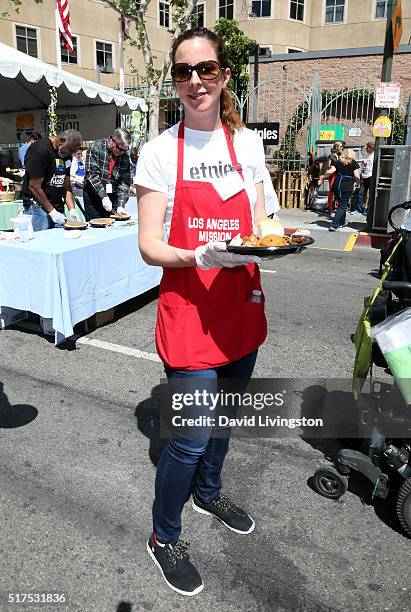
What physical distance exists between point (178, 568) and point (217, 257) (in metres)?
1.29

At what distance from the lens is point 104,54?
104ft

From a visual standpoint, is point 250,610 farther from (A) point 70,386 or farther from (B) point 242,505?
(A) point 70,386

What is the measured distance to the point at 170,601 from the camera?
201 centimetres

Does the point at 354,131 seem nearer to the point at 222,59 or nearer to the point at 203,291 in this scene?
the point at 222,59

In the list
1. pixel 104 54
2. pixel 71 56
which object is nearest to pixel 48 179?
pixel 71 56

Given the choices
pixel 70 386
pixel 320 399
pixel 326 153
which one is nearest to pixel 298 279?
pixel 320 399

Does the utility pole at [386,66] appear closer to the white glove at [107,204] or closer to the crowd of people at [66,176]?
the crowd of people at [66,176]

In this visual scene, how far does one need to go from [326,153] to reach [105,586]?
48.2ft

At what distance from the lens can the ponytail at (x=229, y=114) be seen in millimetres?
1936

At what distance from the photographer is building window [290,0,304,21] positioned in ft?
104

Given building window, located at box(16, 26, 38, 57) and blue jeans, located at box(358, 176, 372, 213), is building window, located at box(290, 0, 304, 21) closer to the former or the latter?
building window, located at box(16, 26, 38, 57)

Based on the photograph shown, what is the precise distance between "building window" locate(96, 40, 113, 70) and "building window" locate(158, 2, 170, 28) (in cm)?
475

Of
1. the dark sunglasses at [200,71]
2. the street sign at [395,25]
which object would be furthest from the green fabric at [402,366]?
the street sign at [395,25]

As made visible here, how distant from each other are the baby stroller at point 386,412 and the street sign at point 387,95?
27.2 ft
